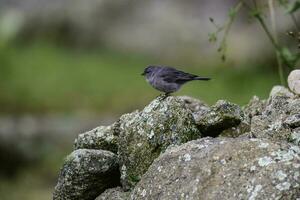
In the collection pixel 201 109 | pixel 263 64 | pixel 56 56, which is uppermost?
pixel 56 56

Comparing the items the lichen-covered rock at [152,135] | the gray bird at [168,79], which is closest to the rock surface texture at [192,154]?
the lichen-covered rock at [152,135]

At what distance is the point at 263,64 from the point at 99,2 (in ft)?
15.9

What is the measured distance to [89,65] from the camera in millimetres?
22812

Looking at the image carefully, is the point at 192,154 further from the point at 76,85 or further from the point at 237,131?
the point at 76,85

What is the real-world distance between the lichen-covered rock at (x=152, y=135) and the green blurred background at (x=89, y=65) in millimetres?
10567

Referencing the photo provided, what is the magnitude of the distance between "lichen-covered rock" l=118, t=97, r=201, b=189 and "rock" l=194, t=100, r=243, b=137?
0.09 m

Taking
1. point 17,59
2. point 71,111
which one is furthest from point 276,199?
point 17,59

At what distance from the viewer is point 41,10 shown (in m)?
24.1

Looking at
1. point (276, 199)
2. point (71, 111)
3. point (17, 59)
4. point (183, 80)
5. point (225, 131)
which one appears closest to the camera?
point (276, 199)

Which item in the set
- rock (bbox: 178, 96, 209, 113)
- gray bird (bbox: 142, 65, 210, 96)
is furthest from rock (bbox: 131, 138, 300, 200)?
gray bird (bbox: 142, 65, 210, 96)

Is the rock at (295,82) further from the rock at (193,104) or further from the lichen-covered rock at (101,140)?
the lichen-covered rock at (101,140)

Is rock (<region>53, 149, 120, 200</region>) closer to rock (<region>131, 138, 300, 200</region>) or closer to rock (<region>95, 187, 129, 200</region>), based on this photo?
rock (<region>95, 187, 129, 200</region>)

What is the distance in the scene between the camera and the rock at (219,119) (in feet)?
23.4

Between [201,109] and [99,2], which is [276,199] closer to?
[201,109]
